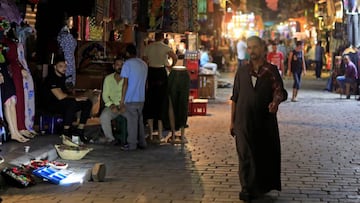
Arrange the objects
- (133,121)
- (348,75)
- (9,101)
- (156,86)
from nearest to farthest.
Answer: (9,101)
(133,121)
(156,86)
(348,75)

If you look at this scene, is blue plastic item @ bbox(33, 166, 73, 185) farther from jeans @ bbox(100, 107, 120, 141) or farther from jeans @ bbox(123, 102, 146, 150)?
jeans @ bbox(100, 107, 120, 141)

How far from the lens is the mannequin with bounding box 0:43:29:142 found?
29.8 feet

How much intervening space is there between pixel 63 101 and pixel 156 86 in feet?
5.43

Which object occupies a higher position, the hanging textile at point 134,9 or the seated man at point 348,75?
the hanging textile at point 134,9

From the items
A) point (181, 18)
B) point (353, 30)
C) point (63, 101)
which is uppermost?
point (181, 18)

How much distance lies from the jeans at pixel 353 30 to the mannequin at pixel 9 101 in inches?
578

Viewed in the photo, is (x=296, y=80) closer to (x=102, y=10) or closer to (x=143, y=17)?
(x=143, y=17)

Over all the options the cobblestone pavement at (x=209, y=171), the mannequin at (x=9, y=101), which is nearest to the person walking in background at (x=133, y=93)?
the cobblestone pavement at (x=209, y=171)

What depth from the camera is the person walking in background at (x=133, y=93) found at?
30.7 feet

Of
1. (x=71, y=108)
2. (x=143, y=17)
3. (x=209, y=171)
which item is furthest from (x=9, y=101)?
(x=143, y=17)

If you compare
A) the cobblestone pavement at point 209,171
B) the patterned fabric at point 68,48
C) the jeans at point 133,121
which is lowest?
the cobblestone pavement at point 209,171

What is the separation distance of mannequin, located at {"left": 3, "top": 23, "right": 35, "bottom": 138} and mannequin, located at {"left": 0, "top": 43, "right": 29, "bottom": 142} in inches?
5.0

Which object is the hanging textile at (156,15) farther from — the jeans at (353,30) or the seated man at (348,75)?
the jeans at (353,30)

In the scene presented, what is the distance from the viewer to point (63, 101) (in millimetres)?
9883
